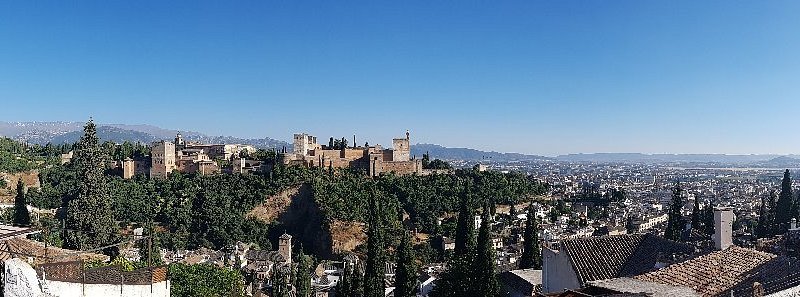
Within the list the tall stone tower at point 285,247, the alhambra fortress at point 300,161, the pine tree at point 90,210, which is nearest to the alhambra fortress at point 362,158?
the alhambra fortress at point 300,161

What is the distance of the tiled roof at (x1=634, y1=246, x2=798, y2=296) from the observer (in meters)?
8.35

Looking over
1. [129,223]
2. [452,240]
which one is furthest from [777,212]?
[129,223]

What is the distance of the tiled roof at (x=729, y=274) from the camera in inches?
329

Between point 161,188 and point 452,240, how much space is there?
26929mm

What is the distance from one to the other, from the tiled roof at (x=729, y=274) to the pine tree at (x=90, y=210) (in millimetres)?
22715

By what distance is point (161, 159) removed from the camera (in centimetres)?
6091

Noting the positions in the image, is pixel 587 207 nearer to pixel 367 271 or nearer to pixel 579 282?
pixel 367 271

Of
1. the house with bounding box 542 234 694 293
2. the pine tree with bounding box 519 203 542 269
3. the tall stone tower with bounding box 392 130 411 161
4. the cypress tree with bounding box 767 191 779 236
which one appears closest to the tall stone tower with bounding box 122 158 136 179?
the tall stone tower with bounding box 392 130 411 161

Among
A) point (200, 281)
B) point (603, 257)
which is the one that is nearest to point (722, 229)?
point (603, 257)

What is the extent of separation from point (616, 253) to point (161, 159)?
54.6 meters

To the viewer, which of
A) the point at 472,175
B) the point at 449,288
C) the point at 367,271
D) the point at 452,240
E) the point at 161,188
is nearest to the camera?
the point at 449,288

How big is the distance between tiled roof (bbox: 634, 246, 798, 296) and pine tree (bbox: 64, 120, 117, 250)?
894 inches

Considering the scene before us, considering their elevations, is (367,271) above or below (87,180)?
below

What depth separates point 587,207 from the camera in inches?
2857
